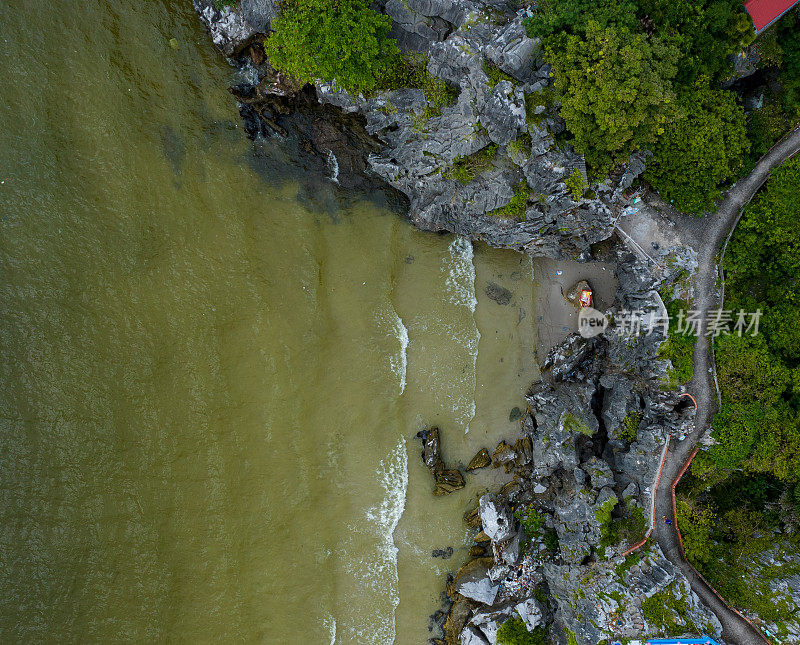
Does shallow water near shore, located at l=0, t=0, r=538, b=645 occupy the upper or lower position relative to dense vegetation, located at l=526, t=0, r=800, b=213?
lower

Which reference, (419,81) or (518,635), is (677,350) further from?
(419,81)

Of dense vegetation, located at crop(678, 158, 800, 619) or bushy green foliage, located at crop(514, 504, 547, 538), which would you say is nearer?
dense vegetation, located at crop(678, 158, 800, 619)

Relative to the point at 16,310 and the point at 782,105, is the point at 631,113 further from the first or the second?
the point at 16,310

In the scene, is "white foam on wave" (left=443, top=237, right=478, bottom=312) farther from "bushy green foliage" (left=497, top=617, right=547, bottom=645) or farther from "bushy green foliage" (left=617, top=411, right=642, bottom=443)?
"bushy green foliage" (left=497, top=617, right=547, bottom=645)

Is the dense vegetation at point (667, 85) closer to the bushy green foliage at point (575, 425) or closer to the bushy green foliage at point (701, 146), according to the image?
the bushy green foliage at point (701, 146)

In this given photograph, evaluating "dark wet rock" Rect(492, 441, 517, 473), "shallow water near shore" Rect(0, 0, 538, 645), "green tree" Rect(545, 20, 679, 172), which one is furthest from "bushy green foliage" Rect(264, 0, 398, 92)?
"dark wet rock" Rect(492, 441, 517, 473)

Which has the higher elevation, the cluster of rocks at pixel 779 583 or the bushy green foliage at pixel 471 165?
the bushy green foliage at pixel 471 165

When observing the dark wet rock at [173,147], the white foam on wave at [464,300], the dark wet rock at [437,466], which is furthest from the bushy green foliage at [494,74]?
the dark wet rock at [437,466]
